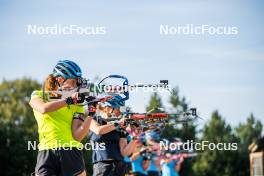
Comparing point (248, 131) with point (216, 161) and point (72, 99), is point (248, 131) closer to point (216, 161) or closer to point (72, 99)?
point (216, 161)

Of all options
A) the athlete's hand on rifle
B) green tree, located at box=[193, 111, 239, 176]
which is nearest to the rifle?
the athlete's hand on rifle

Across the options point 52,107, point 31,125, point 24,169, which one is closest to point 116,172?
point 52,107

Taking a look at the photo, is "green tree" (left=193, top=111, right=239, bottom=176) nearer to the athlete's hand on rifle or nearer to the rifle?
the rifle

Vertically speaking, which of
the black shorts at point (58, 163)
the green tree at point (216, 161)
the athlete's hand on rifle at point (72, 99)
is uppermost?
the athlete's hand on rifle at point (72, 99)

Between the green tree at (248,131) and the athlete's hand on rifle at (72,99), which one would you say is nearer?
the athlete's hand on rifle at (72,99)

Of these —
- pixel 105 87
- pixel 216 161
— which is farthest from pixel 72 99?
pixel 216 161

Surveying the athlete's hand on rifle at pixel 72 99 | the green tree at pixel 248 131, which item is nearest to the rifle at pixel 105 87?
the athlete's hand on rifle at pixel 72 99

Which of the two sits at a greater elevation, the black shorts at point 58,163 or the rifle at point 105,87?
the rifle at point 105,87

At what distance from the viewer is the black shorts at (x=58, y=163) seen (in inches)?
344

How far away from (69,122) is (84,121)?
226 millimetres

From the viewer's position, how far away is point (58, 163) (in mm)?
8875

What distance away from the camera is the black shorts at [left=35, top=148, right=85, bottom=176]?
875cm

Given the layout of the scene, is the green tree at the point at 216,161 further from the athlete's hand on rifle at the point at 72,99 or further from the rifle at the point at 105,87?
the athlete's hand on rifle at the point at 72,99

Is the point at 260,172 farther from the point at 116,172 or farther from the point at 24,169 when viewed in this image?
the point at 116,172
